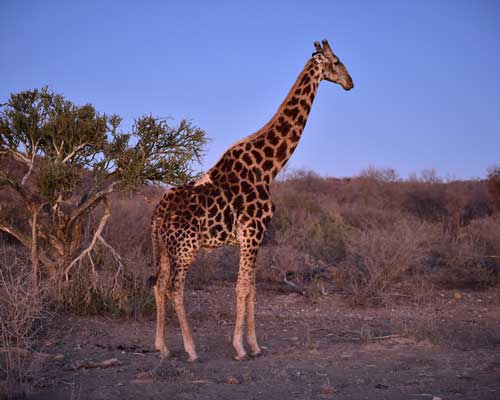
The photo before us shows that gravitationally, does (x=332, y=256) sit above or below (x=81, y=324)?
above

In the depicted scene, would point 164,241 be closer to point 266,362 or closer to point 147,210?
point 266,362

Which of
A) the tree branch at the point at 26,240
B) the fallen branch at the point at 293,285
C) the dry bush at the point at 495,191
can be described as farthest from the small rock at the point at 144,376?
the dry bush at the point at 495,191

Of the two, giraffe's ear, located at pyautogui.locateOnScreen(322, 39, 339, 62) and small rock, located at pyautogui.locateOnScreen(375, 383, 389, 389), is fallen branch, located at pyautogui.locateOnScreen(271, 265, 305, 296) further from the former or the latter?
small rock, located at pyautogui.locateOnScreen(375, 383, 389, 389)

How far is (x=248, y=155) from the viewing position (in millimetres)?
7125

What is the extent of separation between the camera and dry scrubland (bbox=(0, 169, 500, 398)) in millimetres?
6414

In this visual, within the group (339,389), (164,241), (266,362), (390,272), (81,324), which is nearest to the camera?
(339,389)

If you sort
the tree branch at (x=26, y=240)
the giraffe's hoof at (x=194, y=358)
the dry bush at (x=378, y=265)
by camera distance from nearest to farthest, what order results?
the giraffe's hoof at (x=194, y=358), the tree branch at (x=26, y=240), the dry bush at (x=378, y=265)

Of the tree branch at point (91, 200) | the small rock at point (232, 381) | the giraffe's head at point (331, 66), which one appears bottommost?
the small rock at point (232, 381)

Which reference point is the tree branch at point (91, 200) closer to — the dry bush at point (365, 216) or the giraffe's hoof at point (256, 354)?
the giraffe's hoof at point (256, 354)

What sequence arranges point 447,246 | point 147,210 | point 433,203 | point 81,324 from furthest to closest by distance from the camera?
point 433,203
point 147,210
point 447,246
point 81,324

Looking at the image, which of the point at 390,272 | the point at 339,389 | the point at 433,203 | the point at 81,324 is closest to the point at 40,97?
the point at 81,324

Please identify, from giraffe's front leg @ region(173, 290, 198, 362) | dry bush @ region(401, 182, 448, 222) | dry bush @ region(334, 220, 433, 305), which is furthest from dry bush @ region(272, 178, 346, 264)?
giraffe's front leg @ region(173, 290, 198, 362)

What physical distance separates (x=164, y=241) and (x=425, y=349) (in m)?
3.24

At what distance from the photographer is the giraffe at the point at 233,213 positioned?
6.63 metres
